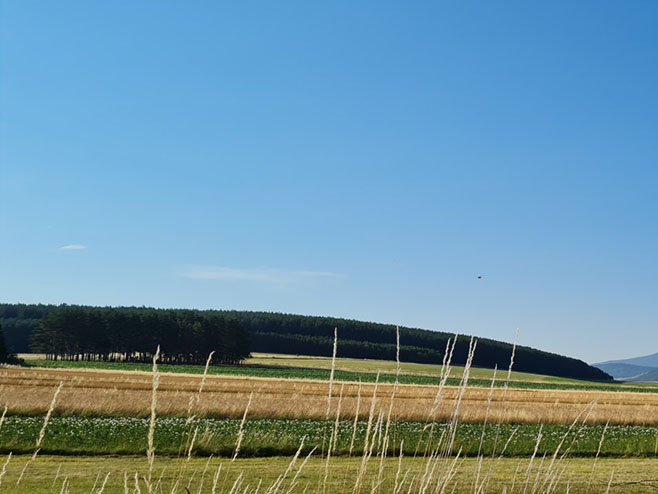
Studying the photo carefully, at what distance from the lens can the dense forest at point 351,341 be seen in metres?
127

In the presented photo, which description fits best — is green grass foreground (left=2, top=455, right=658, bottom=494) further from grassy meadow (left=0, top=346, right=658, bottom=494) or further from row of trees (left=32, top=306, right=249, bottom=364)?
row of trees (left=32, top=306, right=249, bottom=364)

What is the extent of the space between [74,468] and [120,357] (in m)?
89.3

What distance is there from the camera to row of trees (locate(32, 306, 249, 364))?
313ft

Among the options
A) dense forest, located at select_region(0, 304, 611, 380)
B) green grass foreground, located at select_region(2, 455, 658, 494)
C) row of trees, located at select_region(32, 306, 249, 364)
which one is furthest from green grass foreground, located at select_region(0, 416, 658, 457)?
dense forest, located at select_region(0, 304, 611, 380)

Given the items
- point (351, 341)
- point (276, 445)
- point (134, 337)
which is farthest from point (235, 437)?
point (351, 341)

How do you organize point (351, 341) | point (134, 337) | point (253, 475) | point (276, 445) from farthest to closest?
point (351, 341)
point (134, 337)
point (276, 445)
point (253, 475)

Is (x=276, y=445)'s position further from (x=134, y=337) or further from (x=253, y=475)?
(x=134, y=337)

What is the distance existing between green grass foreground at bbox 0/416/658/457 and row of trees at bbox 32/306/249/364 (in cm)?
7419

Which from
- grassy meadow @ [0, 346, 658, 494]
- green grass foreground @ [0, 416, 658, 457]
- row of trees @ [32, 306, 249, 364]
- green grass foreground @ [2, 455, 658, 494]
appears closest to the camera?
green grass foreground @ [2, 455, 658, 494]

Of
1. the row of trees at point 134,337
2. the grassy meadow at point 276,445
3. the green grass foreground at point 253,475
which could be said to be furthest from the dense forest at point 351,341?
the green grass foreground at point 253,475

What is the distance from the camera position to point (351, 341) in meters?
132

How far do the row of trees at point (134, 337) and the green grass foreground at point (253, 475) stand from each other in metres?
80.0

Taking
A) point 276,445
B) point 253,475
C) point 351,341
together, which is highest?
point 253,475

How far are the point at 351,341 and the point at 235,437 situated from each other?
11378 centimetres
